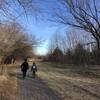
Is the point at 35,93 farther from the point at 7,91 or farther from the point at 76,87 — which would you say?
the point at 76,87

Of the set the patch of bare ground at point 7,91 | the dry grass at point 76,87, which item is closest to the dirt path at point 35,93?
the patch of bare ground at point 7,91

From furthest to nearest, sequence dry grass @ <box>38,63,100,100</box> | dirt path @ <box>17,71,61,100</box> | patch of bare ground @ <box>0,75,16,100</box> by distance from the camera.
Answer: dry grass @ <box>38,63,100,100</box>
dirt path @ <box>17,71,61,100</box>
patch of bare ground @ <box>0,75,16,100</box>

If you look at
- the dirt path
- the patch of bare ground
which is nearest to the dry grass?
the dirt path

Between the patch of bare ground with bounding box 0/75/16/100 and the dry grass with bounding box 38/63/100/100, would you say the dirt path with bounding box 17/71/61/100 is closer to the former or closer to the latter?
the patch of bare ground with bounding box 0/75/16/100

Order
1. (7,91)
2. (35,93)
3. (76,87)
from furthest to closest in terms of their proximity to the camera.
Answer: (76,87) < (7,91) < (35,93)

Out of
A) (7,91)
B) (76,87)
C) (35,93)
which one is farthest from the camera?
(76,87)

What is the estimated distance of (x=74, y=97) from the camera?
15.3 metres

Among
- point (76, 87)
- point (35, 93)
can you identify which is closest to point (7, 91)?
point (35, 93)

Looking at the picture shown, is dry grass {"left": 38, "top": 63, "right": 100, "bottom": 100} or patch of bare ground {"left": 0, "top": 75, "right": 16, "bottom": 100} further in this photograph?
dry grass {"left": 38, "top": 63, "right": 100, "bottom": 100}

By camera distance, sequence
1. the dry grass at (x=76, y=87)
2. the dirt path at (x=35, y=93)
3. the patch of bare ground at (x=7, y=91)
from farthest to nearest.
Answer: the dry grass at (x=76, y=87) → the dirt path at (x=35, y=93) → the patch of bare ground at (x=7, y=91)

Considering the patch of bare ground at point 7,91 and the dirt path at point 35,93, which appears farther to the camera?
the dirt path at point 35,93

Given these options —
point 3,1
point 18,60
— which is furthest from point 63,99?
point 18,60

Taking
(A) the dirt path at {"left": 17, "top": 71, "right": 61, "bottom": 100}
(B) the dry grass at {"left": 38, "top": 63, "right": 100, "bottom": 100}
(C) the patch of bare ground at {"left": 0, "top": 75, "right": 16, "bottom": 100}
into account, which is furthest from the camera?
(B) the dry grass at {"left": 38, "top": 63, "right": 100, "bottom": 100}

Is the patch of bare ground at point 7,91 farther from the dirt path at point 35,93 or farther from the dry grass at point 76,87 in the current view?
the dry grass at point 76,87
